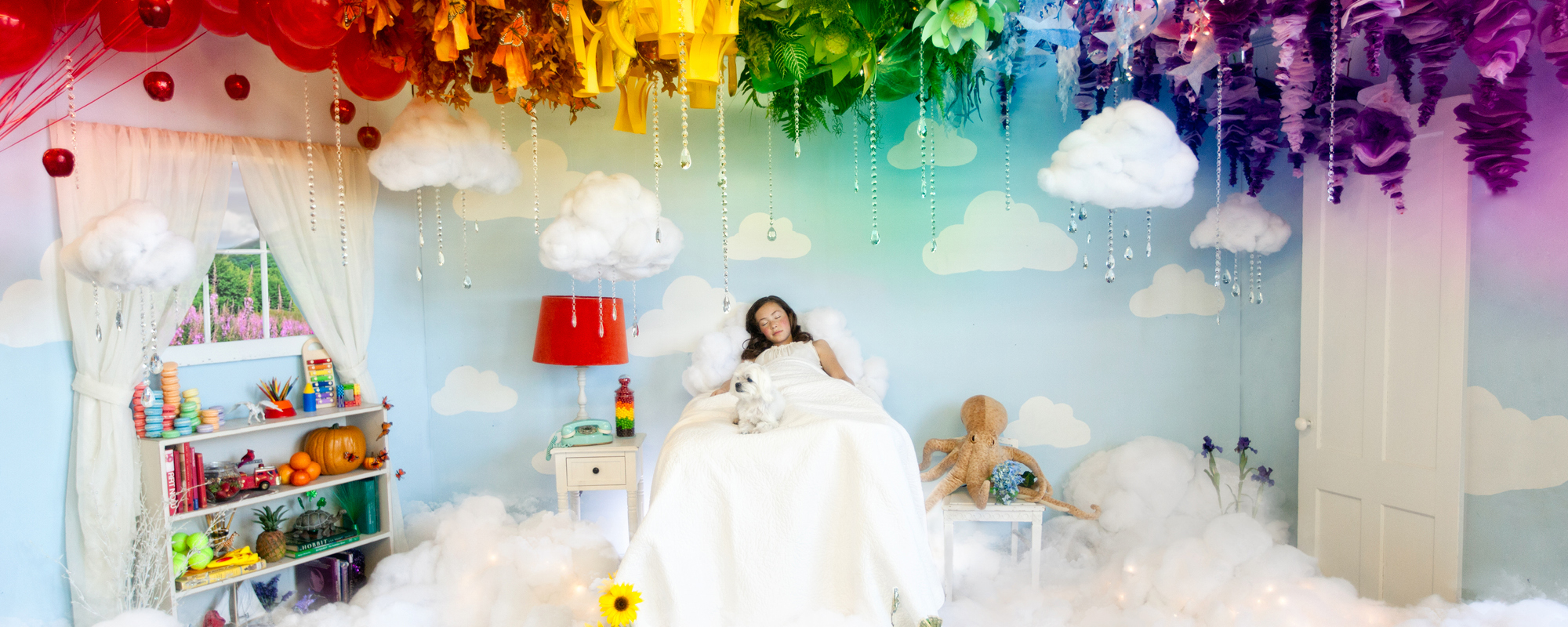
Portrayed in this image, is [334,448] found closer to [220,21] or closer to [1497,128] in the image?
[220,21]

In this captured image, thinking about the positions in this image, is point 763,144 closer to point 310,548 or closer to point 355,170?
point 355,170

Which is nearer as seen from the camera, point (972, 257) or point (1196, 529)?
point (1196, 529)

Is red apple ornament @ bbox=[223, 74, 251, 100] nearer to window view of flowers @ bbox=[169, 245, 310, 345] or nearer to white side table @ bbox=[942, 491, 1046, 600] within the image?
window view of flowers @ bbox=[169, 245, 310, 345]

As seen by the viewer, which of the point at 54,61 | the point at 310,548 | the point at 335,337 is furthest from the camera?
the point at 335,337

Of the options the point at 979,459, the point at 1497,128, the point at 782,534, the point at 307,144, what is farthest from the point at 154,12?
the point at 1497,128

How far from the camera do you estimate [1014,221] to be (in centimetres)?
385

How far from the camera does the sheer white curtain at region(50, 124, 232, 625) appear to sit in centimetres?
300

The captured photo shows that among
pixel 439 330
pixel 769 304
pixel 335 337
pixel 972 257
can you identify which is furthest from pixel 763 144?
pixel 335 337

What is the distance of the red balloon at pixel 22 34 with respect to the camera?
7.63 ft

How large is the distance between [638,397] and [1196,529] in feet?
8.63

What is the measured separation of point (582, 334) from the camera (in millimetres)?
3641

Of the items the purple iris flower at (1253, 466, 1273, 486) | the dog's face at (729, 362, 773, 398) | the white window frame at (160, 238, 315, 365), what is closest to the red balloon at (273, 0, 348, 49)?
the white window frame at (160, 238, 315, 365)

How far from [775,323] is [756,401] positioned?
38.3 inches

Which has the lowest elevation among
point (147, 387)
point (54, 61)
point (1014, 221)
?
point (147, 387)
